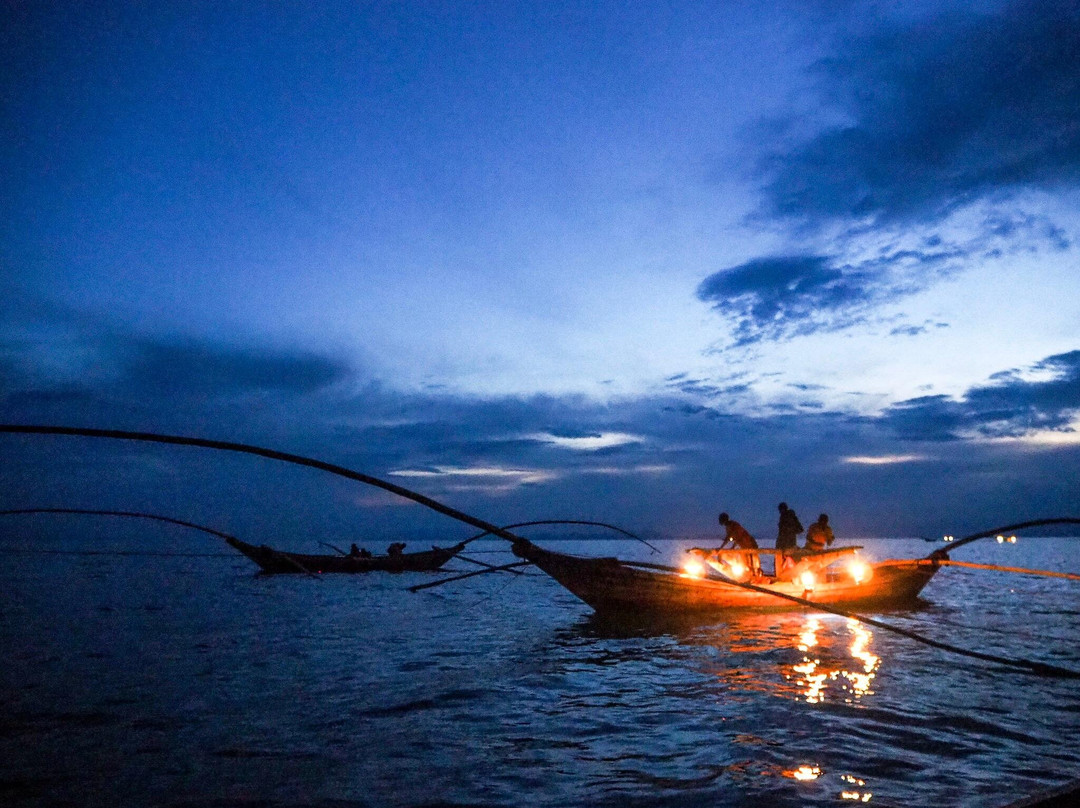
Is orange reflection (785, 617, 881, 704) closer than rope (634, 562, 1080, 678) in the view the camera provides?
No

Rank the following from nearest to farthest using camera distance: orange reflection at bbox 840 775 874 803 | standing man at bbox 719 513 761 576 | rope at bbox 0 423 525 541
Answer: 1. rope at bbox 0 423 525 541
2. orange reflection at bbox 840 775 874 803
3. standing man at bbox 719 513 761 576

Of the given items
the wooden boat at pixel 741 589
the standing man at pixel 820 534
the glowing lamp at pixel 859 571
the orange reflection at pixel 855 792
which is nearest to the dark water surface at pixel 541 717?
the orange reflection at pixel 855 792

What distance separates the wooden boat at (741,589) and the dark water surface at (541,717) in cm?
71

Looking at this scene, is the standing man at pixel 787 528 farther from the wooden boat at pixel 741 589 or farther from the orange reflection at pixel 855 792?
the orange reflection at pixel 855 792

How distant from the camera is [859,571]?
18109 mm

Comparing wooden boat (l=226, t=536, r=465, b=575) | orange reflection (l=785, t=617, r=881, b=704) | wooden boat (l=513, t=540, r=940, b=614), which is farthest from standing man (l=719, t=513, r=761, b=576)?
wooden boat (l=226, t=536, r=465, b=575)

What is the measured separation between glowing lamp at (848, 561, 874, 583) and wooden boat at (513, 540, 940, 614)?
1.1 inches

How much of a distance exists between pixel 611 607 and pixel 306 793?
10.4 m

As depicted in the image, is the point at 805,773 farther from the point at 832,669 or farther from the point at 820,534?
the point at 820,534

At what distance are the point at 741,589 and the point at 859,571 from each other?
5.46 meters

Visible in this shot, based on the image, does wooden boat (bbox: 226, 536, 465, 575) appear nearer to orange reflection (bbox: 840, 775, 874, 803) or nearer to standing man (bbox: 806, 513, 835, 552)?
standing man (bbox: 806, 513, 835, 552)

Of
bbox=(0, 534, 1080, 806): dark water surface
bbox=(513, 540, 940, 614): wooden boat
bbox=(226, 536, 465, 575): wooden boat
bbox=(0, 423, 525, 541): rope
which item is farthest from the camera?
bbox=(226, 536, 465, 575): wooden boat

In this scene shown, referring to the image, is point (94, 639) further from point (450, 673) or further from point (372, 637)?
point (450, 673)

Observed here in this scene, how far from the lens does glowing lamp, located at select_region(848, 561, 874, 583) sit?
18.0 metres
